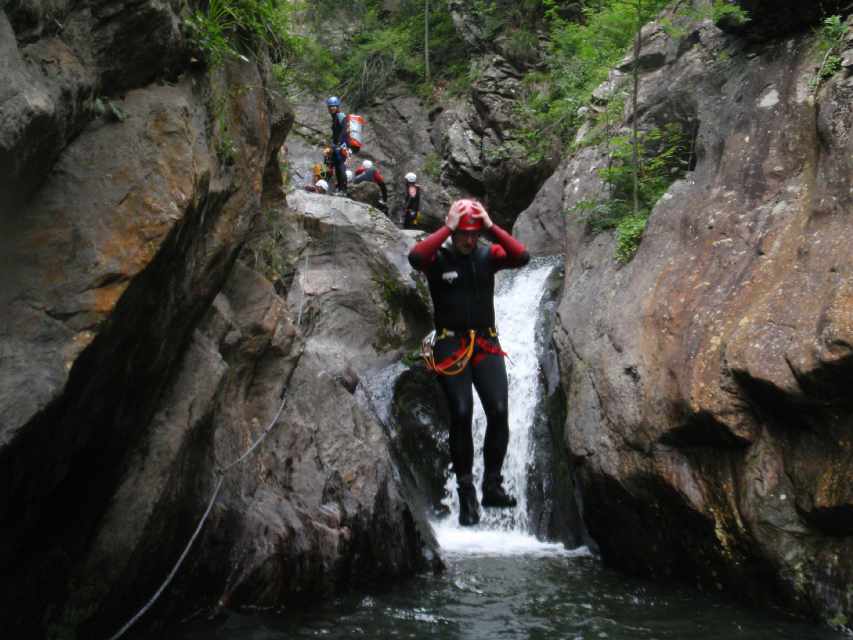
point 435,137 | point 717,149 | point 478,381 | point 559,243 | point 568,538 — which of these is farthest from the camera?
point 435,137

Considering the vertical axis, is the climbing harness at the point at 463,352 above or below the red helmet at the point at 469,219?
below

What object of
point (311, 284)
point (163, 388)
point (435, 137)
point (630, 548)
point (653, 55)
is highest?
point (435, 137)

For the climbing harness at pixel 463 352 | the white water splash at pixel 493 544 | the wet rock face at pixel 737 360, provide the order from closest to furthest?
the climbing harness at pixel 463 352, the wet rock face at pixel 737 360, the white water splash at pixel 493 544

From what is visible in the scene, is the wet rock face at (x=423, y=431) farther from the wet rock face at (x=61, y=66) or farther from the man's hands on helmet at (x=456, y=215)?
the wet rock face at (x=61, y=66)

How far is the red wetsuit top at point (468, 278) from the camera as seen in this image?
6578mm

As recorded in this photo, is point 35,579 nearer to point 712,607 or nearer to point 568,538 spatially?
point 712,607

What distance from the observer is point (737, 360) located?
7770 millimetres

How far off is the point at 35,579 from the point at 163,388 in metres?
1.61

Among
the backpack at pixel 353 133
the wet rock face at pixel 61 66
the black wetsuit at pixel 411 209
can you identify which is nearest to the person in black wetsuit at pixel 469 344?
the wet rock face at pixel 61 66

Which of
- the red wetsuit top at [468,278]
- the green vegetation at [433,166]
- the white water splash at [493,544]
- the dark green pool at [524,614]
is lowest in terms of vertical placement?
the dark green pool at [524,614]

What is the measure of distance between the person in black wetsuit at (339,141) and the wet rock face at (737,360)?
9.20 metres

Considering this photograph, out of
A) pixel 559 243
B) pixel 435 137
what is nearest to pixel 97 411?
pixel 559 243

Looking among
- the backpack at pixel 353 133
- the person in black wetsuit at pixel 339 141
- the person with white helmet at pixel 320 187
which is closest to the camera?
the person with white helmet at pixel 320 187

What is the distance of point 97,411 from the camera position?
15.9 ft
